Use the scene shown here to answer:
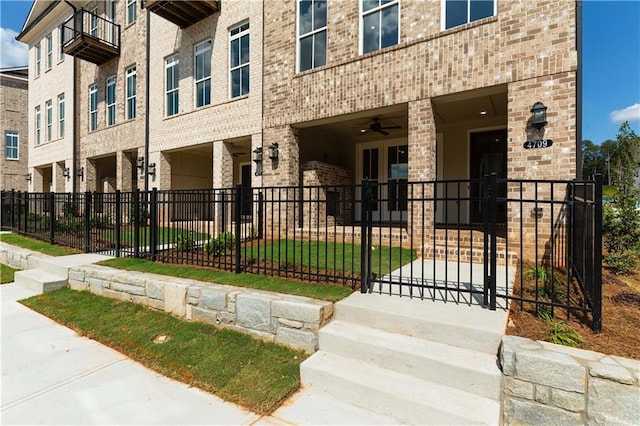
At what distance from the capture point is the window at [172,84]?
1234 cm

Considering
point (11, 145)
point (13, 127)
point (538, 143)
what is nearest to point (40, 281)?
point (538, 143)

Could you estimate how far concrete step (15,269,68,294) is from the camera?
5.82 m

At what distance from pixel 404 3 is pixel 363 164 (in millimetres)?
5546

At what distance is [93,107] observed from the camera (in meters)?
15.9

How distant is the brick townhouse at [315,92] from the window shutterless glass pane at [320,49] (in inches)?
1.3

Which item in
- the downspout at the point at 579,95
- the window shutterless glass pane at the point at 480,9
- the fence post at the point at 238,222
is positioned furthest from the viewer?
the window shutterless glass pane at the point at 480,9

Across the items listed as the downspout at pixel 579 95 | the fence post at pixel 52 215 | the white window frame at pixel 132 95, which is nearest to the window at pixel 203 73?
the white window frame at pixel 132 95

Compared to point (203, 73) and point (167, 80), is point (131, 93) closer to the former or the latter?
point (167, 80)

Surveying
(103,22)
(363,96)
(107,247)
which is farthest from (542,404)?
(103,22)

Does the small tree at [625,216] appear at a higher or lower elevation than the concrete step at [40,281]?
higher

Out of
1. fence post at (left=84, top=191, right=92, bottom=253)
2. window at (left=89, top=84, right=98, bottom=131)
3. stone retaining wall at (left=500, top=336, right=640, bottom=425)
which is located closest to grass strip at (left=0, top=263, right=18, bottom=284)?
fence post at (left=84, top=191, right=92, bottom=253)

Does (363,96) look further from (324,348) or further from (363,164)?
(324,348)

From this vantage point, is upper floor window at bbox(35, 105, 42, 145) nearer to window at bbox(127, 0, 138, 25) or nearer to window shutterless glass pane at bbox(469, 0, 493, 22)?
window at bbox(127, 0, 138, 25)

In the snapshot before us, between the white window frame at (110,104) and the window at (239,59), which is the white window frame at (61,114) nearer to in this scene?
the white window frame at (110,104)
